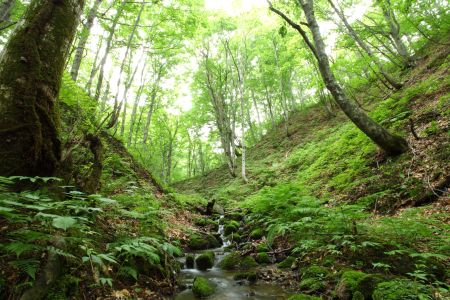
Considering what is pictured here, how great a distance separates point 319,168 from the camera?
37.0 feet

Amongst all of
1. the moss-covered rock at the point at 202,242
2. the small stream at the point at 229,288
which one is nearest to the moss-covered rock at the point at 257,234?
the moss-covered rock at the point at 202,242

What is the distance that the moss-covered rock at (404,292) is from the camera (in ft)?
8.88

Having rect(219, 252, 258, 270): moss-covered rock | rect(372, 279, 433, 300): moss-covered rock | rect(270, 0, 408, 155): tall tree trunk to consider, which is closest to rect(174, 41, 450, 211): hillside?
rect(270, 0, 408, 155): tall tree trunk

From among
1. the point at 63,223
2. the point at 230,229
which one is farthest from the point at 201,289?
the point at 230,229

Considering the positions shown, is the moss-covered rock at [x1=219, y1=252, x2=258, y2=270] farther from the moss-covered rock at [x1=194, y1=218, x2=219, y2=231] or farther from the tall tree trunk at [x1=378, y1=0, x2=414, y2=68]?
the tall tree trunk at [x1=378, y1=0, x2=414, y2=68]

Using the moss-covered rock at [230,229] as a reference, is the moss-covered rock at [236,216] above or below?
above

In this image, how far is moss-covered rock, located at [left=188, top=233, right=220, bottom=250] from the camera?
756 centimetres

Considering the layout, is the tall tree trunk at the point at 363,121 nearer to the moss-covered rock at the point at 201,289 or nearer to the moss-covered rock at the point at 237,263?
the moss-covered rock at the point at 237,263

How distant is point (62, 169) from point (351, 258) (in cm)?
485

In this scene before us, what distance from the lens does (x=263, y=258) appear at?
6.09 meters

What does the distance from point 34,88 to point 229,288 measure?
14.9 feet

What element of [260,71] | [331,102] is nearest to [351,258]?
[331,102]

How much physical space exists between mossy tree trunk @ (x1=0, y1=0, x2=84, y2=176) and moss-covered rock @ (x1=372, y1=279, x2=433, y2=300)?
4.30m

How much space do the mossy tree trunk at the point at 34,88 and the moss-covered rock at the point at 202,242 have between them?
16.6 feet
